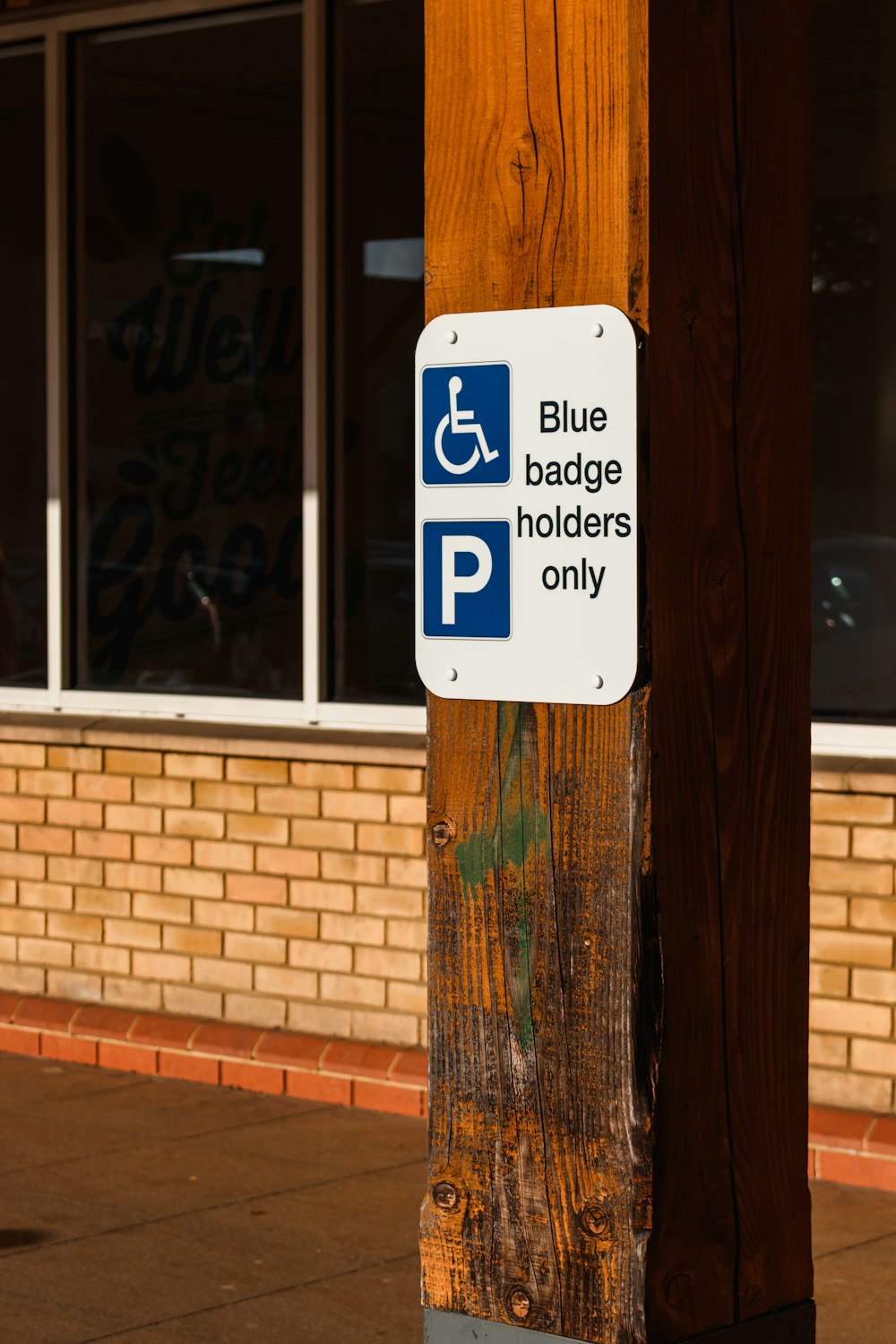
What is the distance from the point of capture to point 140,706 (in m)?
7.84

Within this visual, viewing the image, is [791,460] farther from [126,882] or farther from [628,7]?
[126,882]

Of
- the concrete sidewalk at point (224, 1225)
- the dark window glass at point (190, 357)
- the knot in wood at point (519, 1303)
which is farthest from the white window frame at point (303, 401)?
the knot in wood at point (519, 1303)

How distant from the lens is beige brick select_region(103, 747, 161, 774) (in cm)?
764

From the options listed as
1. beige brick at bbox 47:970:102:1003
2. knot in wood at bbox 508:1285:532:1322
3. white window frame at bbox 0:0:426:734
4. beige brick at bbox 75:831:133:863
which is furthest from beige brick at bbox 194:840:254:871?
knot in wood at bbox 508:1285:532:1322

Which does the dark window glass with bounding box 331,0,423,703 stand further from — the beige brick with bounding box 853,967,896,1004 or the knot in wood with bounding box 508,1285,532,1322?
the knot in wood with bounding box 508,1285,532,1322

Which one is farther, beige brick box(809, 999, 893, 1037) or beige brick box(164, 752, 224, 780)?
beige brick box(164, 752, 224, 780)

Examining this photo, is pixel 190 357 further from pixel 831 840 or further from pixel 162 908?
pixel 831 840

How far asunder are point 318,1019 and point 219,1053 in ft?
1.19

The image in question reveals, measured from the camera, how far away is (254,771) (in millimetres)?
7371

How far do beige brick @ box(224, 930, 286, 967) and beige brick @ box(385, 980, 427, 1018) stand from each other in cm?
47

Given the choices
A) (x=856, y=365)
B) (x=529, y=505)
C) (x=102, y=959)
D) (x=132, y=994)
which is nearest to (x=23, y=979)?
(x=102, y=959)

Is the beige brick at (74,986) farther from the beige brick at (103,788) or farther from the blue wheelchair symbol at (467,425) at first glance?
the blue wheelchair symbol at (467,425)

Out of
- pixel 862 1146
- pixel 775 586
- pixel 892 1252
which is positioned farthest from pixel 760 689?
pixel 862 1146

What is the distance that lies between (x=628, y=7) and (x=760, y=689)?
0.86 meters
